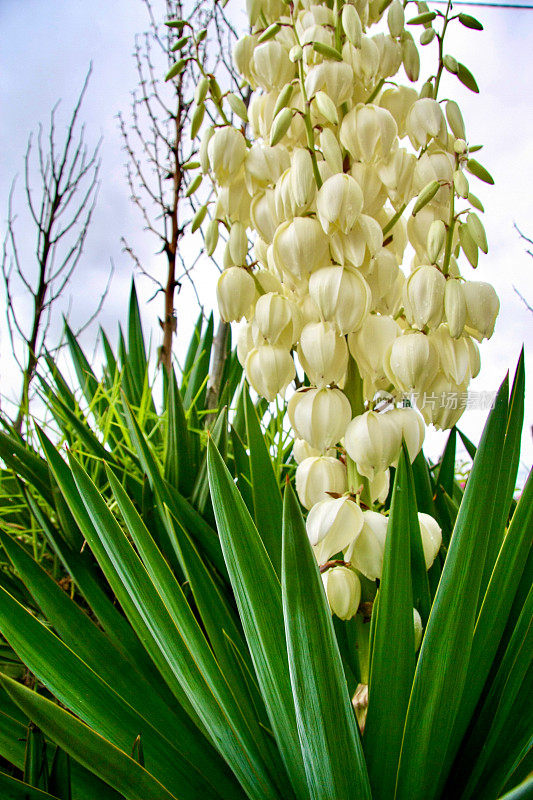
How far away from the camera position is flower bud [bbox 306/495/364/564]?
462 mm

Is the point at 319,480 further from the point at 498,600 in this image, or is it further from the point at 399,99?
the point at 399,99

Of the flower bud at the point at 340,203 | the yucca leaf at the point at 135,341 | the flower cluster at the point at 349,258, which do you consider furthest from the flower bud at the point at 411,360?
the yucca leaf at the point at 135,341

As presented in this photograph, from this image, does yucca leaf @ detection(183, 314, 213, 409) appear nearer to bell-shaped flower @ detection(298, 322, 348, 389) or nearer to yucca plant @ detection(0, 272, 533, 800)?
yucca plant @ detection(0, 272, 533, 800)

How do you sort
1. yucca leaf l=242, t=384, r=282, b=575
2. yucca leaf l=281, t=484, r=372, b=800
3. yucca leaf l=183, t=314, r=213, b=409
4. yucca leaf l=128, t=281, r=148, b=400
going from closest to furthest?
yucca leaf l=281, t=484, r=372, b=800 → yucca leaf l=242, t=384, r=282, b=575 → yucca leaf l=183, t=314, r=213, b=409 → yucca leaf l=128, t=281, r=148, b=400

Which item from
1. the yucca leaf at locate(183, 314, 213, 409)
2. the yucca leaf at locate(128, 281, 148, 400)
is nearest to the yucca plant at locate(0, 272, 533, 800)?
the yucca leaf at locate(183, 314, 213, 409)

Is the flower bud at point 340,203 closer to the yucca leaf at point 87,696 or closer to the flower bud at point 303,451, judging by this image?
the flower bud at point 303,451

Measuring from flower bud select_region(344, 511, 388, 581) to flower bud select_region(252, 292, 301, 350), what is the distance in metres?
0.17

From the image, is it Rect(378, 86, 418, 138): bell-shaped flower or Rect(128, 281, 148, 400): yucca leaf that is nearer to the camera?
Rect(378, 86, 418, 138): bell-shaped flower

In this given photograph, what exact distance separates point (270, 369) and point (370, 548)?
0.18m

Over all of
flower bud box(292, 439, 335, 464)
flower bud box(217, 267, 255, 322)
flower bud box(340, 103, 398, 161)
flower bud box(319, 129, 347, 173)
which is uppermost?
flower bud box(340, 103, 398, 161)

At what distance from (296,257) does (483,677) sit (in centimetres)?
39

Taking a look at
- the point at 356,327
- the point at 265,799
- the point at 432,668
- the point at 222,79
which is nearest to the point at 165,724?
the point at 265,799

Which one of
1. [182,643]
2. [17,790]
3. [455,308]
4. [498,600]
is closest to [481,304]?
[455,308]

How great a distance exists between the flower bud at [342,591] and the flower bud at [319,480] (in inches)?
2.7
